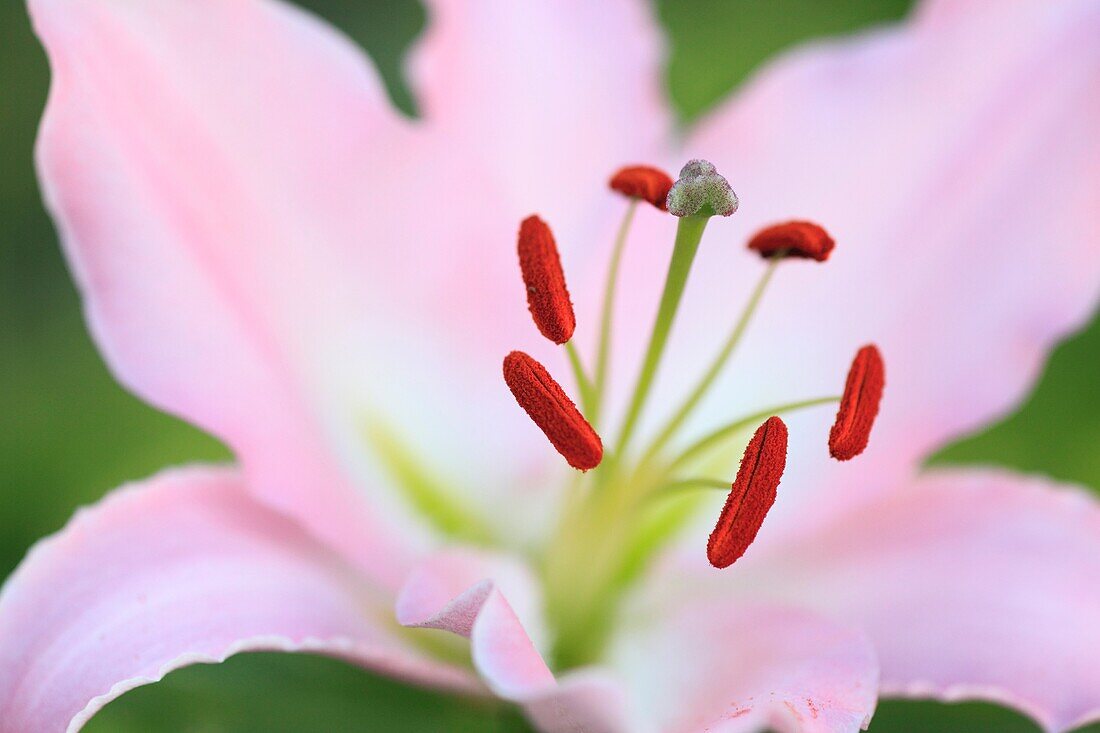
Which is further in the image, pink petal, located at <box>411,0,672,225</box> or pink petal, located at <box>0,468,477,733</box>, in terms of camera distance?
pink petal, located at <box>411,0,672,225</box>

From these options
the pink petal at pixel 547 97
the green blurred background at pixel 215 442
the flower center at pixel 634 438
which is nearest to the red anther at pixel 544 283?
the flower center at pixel 634 438

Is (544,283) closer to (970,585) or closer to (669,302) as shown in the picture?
(669,302)

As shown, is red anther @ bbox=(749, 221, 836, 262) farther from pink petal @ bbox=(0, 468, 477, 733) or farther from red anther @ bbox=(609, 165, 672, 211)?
pink petal @ bbox=(0, 468, 477, 733)

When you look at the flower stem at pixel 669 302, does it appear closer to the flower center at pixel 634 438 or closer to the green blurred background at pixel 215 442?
the flower center at pixel 634 438

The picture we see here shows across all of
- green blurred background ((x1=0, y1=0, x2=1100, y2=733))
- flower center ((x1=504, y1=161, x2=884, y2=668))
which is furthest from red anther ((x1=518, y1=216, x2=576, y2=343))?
green blurred background ((x1=0, y1=0, x2=1100, y2=733))

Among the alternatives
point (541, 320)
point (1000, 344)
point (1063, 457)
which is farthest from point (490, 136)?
point (1063, 457)

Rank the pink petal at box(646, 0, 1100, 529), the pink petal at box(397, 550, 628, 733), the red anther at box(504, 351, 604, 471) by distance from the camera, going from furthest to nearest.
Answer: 1. the pink petal at box(646, 0, 1100, 529)
2. the red anther at box(504, 351, 604, 471)
3. the pink petal at box(397, 550, 628, 733)

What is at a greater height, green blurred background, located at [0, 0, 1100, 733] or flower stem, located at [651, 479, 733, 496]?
flower stem, located at [651, 479, 733, 496]
